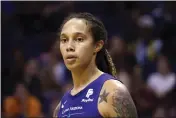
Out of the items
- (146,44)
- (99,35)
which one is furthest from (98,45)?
(146,44)

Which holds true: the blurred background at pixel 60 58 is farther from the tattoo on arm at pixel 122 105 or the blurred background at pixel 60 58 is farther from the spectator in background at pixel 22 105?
the tattoo on arm at pixel 122 105

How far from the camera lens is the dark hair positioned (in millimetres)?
4094

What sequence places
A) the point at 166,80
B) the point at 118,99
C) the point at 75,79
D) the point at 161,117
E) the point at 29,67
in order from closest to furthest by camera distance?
the point at 118,99
the point at 75,79
the point at 161,117
the point at 166,80
the point at 29,67

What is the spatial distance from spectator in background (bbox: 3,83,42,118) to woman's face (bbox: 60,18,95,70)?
16.6 feet

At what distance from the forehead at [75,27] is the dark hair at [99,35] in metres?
0.05

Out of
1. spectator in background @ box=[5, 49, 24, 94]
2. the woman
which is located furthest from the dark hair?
spectator in background @ box=[5, 49, 24, 94]

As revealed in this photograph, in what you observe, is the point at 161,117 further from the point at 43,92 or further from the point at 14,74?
the point at 14,74

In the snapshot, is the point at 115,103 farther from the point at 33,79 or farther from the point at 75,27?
the point at 33,79

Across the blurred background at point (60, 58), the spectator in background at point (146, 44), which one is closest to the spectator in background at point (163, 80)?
the blurred background at point (60, 58)

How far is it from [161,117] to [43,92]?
2256 mm

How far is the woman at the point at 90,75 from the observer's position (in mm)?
3781

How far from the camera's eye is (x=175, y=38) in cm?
1016

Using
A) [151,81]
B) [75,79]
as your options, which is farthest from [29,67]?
[75,79]

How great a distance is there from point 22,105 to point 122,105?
539 cm
